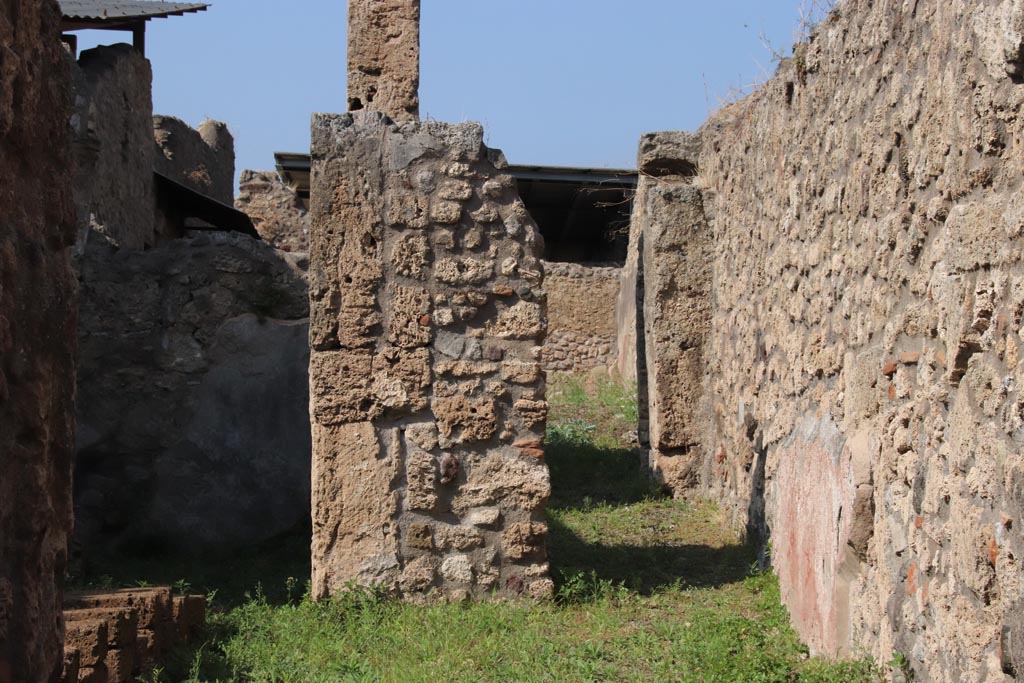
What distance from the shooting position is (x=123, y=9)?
10.4 meters

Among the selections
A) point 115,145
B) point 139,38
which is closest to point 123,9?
point 139,38

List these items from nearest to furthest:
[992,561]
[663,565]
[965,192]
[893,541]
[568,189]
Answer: [992,561] → [965,192] → [893,541] → [663,565] → [568,189]

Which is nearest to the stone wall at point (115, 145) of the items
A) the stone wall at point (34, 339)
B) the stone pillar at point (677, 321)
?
the stone pillar at point (677, 321)

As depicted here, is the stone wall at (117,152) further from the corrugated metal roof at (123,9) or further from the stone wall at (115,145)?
the corrugated metal roof at (123,9)

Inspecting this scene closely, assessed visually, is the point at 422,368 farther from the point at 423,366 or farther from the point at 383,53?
the point at 383,53

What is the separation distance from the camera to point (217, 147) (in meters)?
15.7

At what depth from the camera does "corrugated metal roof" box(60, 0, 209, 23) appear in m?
9.75

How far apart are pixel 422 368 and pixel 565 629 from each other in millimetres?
1448

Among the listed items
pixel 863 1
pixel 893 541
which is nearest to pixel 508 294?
pixel 863 1

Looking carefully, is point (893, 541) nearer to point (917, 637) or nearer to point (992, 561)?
point (917, 637)

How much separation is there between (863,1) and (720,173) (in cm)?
362

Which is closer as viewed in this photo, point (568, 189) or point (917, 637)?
point (917, 637)

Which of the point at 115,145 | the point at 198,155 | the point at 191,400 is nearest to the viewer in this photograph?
the point at 191,400

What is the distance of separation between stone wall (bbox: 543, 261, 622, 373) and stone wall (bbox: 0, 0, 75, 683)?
39.2 ft
